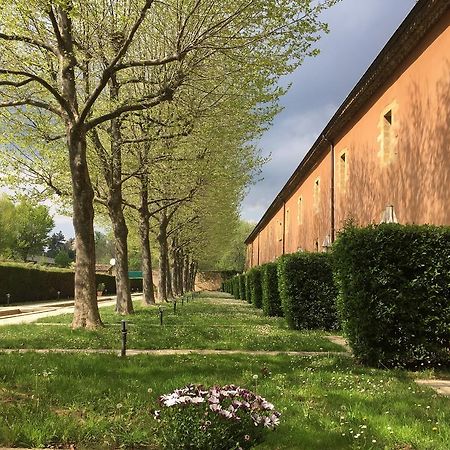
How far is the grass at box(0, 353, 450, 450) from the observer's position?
166 inches

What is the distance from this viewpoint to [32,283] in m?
33.0

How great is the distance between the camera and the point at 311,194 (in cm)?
2481

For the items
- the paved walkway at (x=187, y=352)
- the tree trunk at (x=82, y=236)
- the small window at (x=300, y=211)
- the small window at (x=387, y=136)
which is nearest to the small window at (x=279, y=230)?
the small window at (x=300, y=211)

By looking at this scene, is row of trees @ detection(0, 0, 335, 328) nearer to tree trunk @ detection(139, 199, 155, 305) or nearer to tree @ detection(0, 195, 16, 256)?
tree trunk @ detection(139, 199, 155, 305)

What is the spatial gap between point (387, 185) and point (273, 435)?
9897 mm

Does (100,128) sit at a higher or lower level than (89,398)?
higher

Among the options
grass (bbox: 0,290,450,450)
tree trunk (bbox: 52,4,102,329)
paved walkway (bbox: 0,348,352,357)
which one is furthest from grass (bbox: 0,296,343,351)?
tree trunk (bbox: 52,4,102,329)

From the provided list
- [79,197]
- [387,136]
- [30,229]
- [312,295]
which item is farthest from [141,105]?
[30,229]

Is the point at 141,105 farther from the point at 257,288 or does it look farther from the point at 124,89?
the point at 257,288

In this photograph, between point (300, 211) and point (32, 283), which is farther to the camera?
point (32, 283)

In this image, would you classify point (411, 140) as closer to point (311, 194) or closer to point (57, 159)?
point (57, 159)

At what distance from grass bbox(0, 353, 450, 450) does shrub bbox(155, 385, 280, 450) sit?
1.01 metres

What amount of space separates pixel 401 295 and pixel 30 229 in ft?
229

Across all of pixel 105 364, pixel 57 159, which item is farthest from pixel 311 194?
pixel 105 364
